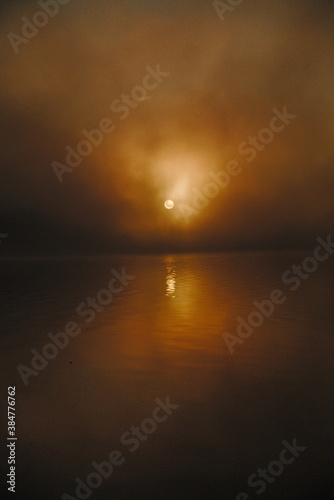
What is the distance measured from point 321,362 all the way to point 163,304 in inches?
401

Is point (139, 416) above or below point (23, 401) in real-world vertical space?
below

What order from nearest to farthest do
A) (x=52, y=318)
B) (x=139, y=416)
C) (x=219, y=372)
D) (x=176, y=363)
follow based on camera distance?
(x=139, y=416) → (x=219, y=372) → (x=176, y=363) → (x=52, y=318)

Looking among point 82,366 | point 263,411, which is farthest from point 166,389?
point 82,366

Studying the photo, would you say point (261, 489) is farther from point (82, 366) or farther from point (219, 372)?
point (82, 366)

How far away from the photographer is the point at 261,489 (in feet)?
18.1

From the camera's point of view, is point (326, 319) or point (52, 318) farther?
point (52, 318)

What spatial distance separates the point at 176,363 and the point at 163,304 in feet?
30.3

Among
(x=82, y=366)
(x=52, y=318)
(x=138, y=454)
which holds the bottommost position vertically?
(x=138, y=454)

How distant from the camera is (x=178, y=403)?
7.93 meters

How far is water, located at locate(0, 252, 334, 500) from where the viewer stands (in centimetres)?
569

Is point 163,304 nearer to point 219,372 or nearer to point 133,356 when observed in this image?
point 133,356

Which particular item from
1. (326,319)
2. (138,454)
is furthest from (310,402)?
(326,319)

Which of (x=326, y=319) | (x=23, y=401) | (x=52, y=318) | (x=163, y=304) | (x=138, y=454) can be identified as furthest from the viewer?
(x=163, y=304)

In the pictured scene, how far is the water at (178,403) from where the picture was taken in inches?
224
